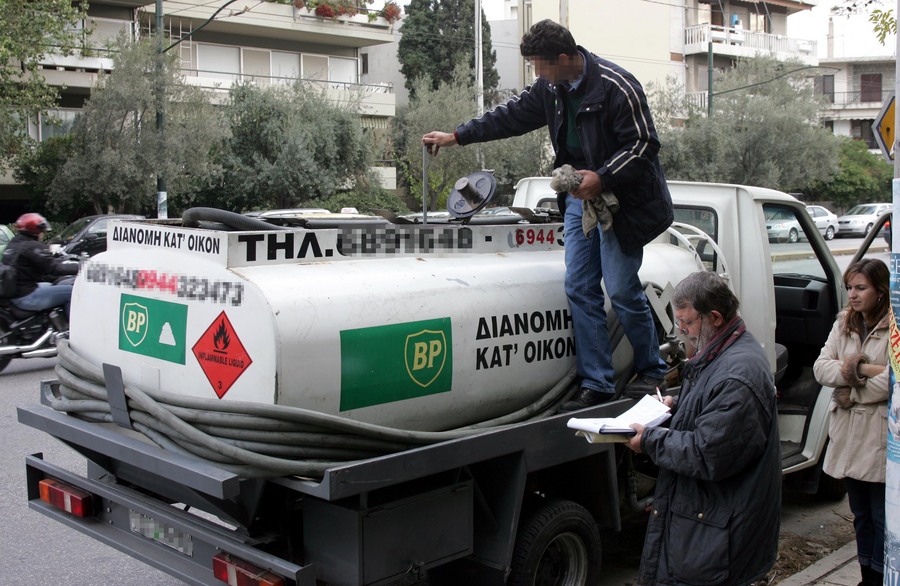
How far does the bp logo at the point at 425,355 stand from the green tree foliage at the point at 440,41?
44989 millimetres

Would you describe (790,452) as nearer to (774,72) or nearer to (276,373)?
(276,373)

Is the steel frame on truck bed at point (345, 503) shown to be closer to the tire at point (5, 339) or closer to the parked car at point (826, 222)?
the tire at point (5, 339)

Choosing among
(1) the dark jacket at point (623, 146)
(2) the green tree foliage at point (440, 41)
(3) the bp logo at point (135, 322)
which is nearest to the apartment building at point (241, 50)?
(2) the green tree foliage at point (440, 41)

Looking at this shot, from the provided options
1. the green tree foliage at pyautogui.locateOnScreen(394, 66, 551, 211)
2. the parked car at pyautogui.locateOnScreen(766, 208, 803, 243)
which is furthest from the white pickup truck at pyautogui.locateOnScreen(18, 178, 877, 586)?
the green tree foliage at pyautogui.locateOnScreen(394, 66, 551, 211)

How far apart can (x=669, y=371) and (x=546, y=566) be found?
1.18 metres

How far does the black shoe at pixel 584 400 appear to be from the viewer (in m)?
4.09

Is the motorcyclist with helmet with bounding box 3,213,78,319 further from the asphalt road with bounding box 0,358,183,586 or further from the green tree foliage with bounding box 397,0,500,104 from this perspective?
the green tree foliage with bounding box 397,0,500,104

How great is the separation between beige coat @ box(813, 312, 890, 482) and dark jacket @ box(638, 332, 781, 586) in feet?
4.20

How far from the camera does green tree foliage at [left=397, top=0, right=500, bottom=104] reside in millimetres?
47938

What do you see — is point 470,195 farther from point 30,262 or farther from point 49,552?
point 30,262

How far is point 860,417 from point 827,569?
3.32 ft

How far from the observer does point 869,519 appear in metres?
4.45

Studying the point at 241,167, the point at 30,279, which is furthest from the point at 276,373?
the point at 241,167

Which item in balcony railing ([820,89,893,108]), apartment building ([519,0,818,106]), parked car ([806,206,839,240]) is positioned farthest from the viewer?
balcony railing ([820,89,893,108])
